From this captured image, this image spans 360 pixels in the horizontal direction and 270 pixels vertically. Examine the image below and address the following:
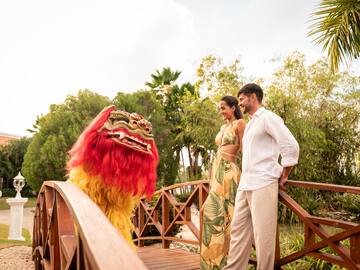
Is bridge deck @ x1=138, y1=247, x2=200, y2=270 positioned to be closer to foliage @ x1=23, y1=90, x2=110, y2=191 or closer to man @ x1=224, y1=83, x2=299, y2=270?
man @ x1=224, y1=83, x2=299, y2=270

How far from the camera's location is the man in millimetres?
2326

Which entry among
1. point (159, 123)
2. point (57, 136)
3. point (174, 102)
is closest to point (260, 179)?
point (57, 136)

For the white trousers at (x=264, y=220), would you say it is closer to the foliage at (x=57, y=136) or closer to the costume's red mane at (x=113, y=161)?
the costume's red mane at (x=113, y=161)

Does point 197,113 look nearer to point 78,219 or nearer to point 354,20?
point 354,20

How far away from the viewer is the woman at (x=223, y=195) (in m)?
2.83

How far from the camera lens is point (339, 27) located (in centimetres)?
537

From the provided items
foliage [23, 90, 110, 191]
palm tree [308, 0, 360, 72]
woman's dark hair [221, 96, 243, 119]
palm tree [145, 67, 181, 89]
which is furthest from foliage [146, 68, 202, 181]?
woman's dark hair [221, 96, 243, 119]

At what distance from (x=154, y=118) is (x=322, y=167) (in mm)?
10827

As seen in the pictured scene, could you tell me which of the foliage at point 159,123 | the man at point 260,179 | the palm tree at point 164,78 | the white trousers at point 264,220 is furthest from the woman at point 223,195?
the palm tree at point 164,78

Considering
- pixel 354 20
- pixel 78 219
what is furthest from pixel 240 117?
pixel 354 20

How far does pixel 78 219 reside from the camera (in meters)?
0.99

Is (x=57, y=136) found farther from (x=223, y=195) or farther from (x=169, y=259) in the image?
(x=223, y=195)

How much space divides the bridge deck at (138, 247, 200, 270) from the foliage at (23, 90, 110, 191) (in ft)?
48.7

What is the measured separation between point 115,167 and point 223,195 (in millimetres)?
1020
